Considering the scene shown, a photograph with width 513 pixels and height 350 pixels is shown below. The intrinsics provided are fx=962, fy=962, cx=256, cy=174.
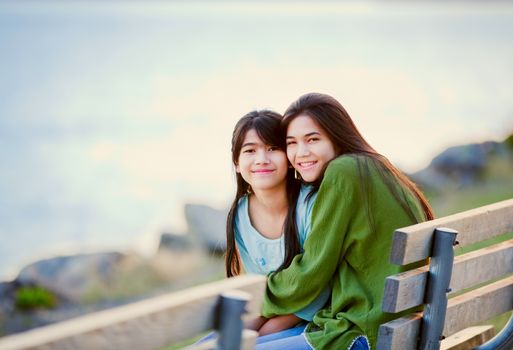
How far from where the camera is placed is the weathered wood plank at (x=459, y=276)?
9.32 ft

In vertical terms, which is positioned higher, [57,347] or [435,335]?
[57,347]

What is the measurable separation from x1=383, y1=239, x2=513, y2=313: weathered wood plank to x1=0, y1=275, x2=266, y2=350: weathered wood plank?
697mm

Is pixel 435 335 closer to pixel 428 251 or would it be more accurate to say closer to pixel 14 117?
pixel 428 251

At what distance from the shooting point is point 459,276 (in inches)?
122

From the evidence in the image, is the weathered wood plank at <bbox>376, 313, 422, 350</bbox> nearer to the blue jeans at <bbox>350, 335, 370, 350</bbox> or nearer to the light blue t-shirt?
the blue jeans at <bbox>350, 335, 370, 350</bbox>

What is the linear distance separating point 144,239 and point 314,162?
891cm

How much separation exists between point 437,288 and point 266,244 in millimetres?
876

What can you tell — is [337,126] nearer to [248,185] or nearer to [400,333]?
[248,185]

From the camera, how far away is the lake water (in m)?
13.9

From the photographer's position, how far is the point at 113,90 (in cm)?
2220

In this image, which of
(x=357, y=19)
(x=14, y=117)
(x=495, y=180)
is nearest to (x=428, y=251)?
(x=495, y=180)

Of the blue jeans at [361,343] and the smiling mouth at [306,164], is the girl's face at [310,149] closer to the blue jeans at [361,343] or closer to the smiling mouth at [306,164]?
the smiling mouth at [306,164]

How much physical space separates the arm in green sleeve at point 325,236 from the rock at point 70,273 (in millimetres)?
5732

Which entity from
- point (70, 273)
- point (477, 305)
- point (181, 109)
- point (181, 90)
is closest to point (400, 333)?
point (477, 305)
